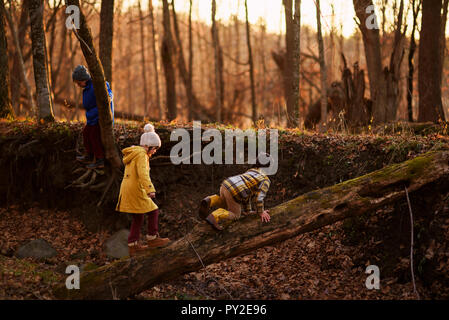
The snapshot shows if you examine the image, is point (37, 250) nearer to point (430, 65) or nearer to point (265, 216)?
point (265, 216)

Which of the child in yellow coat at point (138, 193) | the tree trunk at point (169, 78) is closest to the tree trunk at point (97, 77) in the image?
the child in yellow coat at point (138, 193)

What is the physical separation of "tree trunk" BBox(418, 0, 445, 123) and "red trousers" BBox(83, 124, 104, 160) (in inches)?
352

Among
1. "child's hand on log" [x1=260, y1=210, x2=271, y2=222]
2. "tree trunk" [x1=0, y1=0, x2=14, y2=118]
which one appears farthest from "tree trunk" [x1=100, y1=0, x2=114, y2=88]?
"child's hand on log" [x1=260, y1=210, x2=271, y2=222]

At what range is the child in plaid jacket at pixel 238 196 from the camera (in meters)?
5.82

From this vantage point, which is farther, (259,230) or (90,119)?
(90,119)

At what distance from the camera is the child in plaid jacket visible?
582 centimetres

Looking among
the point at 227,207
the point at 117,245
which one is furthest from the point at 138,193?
the point at 117,245

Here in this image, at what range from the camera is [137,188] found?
612 centimetres

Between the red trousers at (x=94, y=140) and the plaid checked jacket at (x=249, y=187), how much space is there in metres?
3.16

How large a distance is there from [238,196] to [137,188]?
1522mm

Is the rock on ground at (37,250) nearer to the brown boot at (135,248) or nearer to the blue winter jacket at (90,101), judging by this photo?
the blue winter jacket at (90,101)

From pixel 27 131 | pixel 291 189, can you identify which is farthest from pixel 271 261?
pixel 27 131

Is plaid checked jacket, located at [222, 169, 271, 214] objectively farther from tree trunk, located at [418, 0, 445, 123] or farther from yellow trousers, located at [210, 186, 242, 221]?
tree trunk, located at [418, 0, 445, 123]
